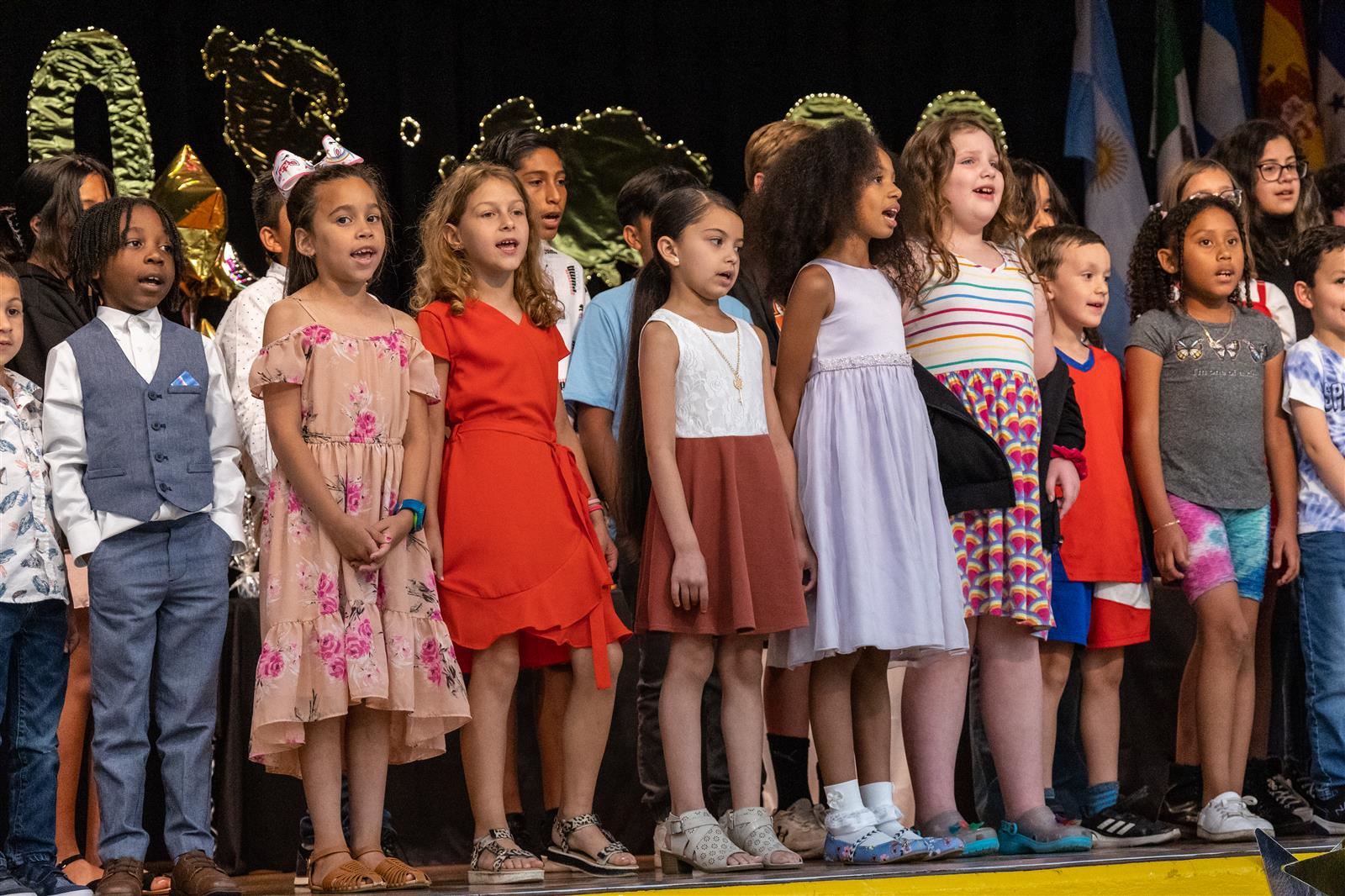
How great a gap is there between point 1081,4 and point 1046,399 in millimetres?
3317

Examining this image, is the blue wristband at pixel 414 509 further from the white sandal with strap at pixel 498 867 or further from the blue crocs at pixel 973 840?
the blue crocs at pixel 973 840

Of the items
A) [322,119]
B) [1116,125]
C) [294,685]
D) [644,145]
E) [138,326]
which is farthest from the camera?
[1116,125]

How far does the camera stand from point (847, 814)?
315 centimetres

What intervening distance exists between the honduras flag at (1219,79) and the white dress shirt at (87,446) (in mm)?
4566

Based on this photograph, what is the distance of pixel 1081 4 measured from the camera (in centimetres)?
636

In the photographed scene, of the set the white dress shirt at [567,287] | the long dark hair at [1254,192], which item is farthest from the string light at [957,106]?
the white dress shirt at [567,287]

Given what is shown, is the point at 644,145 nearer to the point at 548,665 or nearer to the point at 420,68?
the point at 420,68

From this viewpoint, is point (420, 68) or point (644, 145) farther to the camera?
point (644, 145)

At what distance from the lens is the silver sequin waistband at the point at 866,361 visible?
10.8 feet

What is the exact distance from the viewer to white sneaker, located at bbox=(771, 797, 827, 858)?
3377mm

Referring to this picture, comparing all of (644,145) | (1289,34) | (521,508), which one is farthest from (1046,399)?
(1289,34)

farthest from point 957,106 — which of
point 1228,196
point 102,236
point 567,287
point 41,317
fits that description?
point 102,236

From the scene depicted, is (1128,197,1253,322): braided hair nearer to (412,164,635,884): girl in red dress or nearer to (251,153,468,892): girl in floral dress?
(412,164,635,884): girl in red dress

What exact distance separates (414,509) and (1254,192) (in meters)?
2.80
